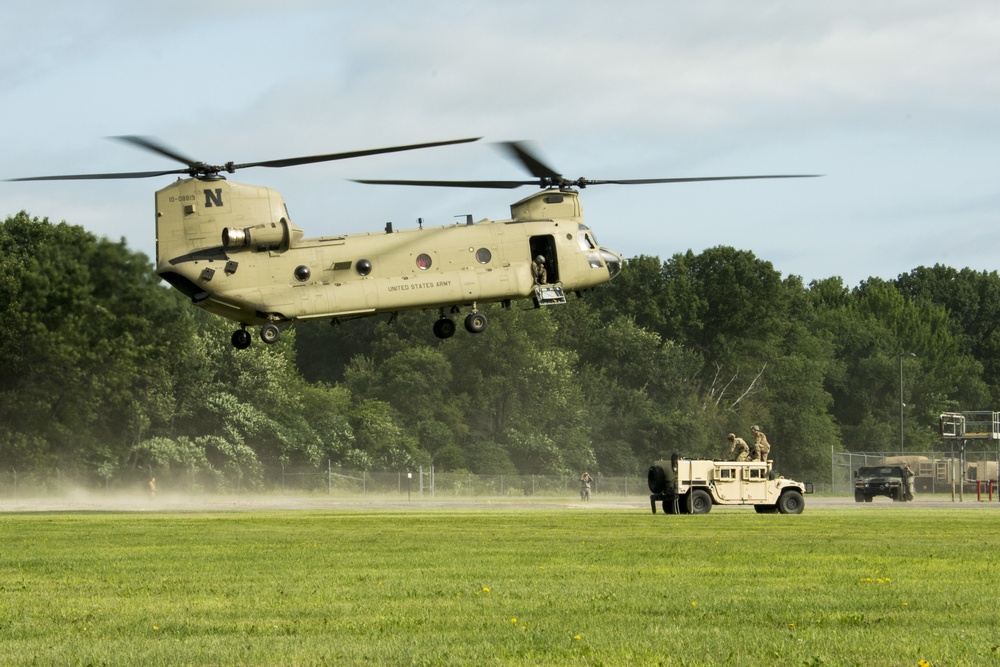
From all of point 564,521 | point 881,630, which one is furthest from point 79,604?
point 564,521

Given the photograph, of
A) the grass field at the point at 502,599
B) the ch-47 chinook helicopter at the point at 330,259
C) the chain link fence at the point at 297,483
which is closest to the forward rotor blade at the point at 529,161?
the ch-47 chinook helicopter at the point at 330,259

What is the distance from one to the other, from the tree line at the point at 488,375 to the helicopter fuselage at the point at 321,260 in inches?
624

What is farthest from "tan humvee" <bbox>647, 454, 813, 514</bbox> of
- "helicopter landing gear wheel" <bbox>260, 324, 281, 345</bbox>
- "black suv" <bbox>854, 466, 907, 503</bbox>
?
"black suv" <bbox>854, 466, 907, 503</bbox>

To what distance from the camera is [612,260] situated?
4659 centimetres

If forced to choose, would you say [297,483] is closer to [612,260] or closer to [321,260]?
[612,260]

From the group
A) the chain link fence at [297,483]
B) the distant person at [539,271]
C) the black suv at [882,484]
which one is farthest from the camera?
the chain link fence at [297,483]

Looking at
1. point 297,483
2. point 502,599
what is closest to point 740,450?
point 502,599

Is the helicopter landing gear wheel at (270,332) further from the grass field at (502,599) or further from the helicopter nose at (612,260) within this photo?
the grass field at (502,599)

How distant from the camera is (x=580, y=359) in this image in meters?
131

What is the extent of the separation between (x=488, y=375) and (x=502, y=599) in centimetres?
10496

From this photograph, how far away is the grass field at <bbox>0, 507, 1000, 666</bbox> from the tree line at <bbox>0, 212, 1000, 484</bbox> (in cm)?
3423

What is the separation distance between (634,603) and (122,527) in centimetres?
2171

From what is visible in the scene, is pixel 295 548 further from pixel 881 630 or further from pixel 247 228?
pixel 247 228

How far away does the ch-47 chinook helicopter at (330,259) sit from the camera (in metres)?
41.3
